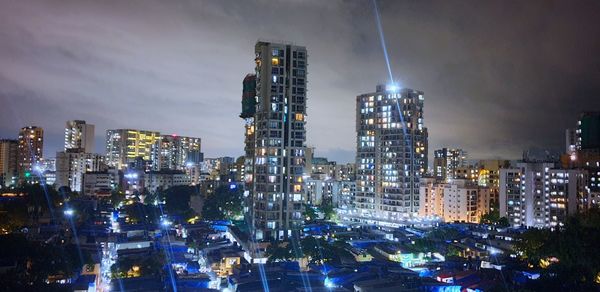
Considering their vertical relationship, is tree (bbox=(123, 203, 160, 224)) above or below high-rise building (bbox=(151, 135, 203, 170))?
below

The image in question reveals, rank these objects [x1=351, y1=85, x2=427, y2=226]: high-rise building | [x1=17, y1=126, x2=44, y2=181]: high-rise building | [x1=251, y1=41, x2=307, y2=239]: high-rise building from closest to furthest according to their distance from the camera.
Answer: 1. [x1=251, y1=41, x2=307, y2=239]: high-rise building
2. [x1=351, y1=85, x2=427, y2=226]: high-rise building
3. [x1=17, y1=126, x2=44, y2=181]: high-rise building

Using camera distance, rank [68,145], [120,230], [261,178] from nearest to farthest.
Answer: [261,178]
[120,230]
[68,145]

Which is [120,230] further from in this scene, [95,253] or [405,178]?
[405,178]

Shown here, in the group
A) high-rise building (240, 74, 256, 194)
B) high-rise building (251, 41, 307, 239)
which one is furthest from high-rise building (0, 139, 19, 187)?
high-rise building (251, 41, 307, 239)

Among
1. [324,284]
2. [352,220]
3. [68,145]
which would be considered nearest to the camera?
[324,284]

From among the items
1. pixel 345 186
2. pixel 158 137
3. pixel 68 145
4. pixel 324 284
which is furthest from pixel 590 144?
pixel 68 145

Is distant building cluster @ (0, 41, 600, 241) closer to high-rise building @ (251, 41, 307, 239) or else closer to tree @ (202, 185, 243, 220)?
high-rise building @ (251, 41, 307, 239)
